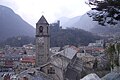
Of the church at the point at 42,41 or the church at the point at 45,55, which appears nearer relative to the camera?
the church at the point at 45,55

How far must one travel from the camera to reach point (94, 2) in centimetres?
1278

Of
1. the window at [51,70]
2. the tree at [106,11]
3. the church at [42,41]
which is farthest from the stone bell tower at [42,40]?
the tree at [106,11]

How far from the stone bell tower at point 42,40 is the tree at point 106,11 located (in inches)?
1055

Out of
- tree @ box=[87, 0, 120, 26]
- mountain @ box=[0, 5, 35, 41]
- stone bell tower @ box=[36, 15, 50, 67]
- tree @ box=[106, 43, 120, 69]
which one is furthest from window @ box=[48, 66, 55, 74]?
mountain @ box=[0, 5, 35, 41]

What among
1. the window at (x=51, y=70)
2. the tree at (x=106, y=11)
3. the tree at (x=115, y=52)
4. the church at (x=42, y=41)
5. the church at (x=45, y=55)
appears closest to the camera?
the tree at (x=106, y=11)

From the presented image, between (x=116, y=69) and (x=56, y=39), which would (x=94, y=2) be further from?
(x=56, y=39)

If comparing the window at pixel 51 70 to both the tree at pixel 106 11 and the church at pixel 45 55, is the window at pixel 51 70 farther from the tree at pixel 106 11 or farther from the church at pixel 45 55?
the tree at pixel 106 11

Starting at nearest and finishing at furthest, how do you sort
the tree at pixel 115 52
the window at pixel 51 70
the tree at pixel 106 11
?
the tree at pixel 106 11 < the tree at pixel 115 52 < the window at pixel 51 70

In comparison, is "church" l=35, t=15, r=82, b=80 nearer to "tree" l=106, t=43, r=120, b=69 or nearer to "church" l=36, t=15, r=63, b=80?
"church" l=36, t=15, r=63, b=80

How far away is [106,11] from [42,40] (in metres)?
28.1

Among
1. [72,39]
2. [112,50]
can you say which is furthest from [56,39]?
[112,50]

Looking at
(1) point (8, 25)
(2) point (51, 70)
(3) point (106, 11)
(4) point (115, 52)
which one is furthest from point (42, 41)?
(1) point (8, 25)

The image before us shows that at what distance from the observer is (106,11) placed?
1280cm

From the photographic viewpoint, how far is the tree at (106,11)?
12.3m
